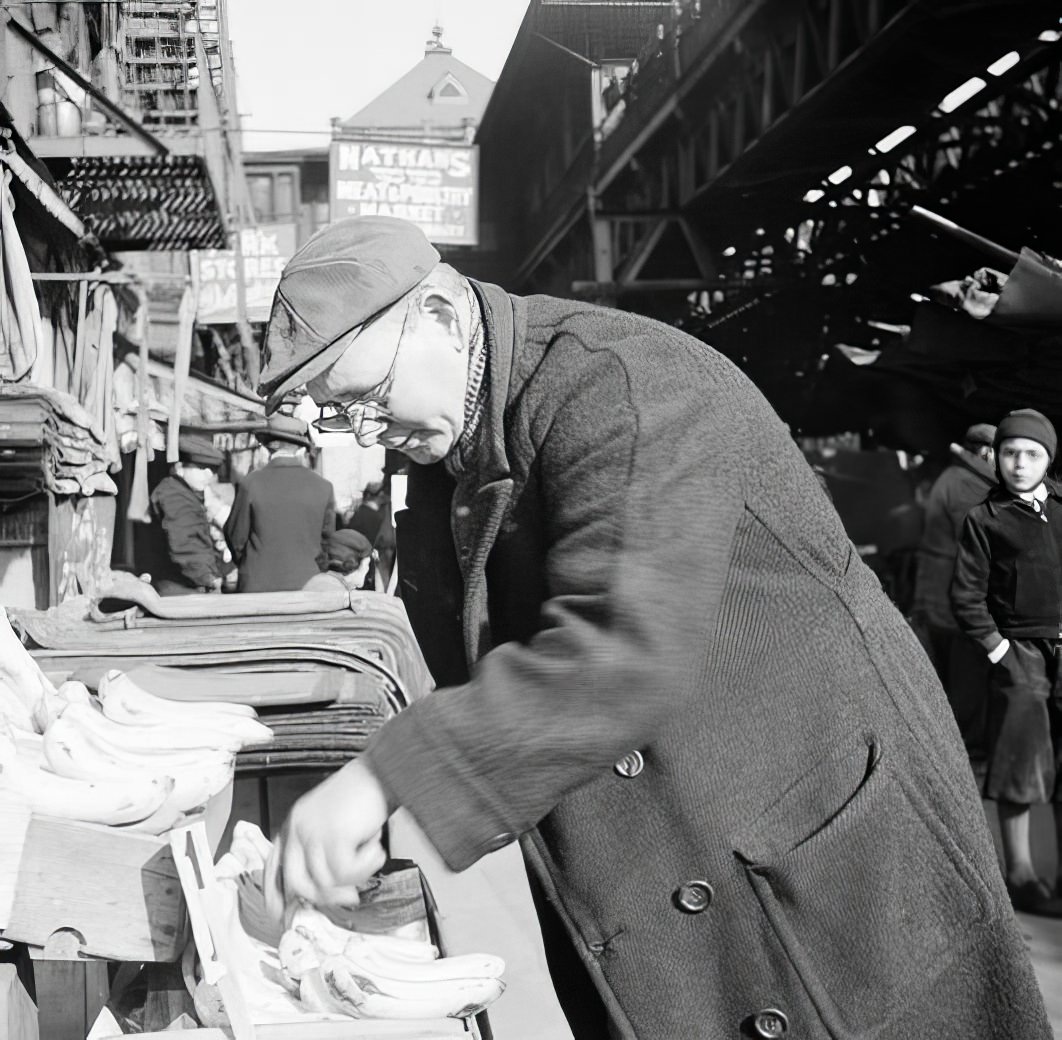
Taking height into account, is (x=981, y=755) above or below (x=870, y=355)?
below

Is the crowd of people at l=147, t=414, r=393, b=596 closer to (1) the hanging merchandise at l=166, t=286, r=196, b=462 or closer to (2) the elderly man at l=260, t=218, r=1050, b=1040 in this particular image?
(1) the hanging merchandise at l=166, t=286, r=196, b=462

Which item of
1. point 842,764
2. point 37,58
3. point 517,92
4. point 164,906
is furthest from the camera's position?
point 517,92

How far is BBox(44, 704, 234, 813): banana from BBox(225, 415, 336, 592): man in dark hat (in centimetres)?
684

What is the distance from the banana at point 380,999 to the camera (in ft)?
6.88

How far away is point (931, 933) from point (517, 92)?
19.9 meters

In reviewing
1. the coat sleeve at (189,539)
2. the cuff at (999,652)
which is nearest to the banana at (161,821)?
the cuff at (999,652)

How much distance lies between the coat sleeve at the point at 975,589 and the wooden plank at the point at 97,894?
14.3 feet

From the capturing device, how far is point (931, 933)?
1.78 meters

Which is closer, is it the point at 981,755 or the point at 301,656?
the point at 301,656

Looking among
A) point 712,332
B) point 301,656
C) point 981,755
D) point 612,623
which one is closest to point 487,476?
point 612,623

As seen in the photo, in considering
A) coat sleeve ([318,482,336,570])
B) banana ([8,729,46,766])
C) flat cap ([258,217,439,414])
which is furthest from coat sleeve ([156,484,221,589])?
flat cap ([258,217,439,414])

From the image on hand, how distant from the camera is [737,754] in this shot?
1.73 m

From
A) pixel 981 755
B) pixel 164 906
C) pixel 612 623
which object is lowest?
pixel 981 755

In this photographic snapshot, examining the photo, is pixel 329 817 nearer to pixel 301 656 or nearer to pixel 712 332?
pixel 301 656
